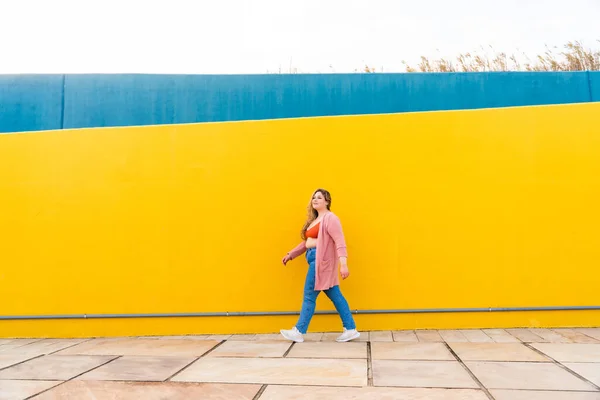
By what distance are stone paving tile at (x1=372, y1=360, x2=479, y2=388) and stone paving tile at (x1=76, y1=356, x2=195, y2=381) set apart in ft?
4.60

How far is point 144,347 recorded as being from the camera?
13.2 ft

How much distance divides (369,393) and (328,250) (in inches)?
62.3

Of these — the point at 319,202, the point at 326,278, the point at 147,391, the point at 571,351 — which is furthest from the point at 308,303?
the point at 571,351

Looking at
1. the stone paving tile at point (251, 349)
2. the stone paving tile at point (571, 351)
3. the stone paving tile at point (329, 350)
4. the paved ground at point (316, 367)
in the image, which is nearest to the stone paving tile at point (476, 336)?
the paved ground at point (316, 367)

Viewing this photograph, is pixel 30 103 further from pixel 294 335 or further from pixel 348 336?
pixel 348 336

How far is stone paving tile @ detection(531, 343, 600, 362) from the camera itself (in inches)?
127

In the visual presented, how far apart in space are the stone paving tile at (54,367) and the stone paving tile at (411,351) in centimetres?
210

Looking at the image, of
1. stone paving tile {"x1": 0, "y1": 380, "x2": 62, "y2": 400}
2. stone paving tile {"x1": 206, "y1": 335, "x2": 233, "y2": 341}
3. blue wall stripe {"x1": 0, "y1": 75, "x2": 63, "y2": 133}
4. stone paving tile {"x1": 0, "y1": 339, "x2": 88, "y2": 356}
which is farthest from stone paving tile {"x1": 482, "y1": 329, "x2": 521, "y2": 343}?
blue wall stripe {"x1": 0, "y1": 75, "x2": 63, "y2": 133}

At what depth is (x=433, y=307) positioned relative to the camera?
4.37m

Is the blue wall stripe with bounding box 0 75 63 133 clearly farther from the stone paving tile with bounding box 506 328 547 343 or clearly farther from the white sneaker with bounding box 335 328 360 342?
the stone paving tile with bounding box 506 328 547 343

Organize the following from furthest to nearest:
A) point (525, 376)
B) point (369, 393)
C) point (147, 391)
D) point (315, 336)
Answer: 1. point (315, 336)
2. point (525, 376)
3. point (147, 391)
4. point (369, 393)

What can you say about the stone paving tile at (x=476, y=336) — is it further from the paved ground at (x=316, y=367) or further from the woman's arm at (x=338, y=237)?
the woman's arm at (x=338, y=237)

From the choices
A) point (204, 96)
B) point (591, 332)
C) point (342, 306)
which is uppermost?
point (204, 96)

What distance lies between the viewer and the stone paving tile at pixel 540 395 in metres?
2.44
